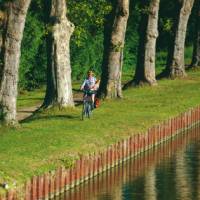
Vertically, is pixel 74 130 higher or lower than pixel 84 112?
lower

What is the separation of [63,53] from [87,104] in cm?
501

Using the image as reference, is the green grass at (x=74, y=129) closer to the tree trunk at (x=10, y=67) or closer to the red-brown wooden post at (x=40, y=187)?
the red-brown wooden post at (x=40, y=187)

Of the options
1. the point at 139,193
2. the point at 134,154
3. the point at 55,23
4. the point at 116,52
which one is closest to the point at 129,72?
the point at 116,52

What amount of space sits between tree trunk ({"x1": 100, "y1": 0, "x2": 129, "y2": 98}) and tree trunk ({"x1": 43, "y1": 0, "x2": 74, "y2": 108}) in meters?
7.17

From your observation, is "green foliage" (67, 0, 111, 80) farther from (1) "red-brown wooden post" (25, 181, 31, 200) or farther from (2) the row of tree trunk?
(1) "red-brown wooden post" (25, 181, 31, 200)

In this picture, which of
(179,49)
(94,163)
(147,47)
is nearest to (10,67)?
(94,163)

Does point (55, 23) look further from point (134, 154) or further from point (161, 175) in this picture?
point (161, 175)

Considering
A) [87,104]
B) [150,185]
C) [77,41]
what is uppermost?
[77,41]

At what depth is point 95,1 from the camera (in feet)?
175

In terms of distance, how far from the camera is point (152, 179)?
3591 cm

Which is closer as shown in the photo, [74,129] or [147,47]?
[74,129]

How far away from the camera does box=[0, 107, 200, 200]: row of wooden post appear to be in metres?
29.3

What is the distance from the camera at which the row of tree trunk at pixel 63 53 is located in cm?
3953

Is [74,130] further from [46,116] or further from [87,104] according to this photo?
[46,116]
